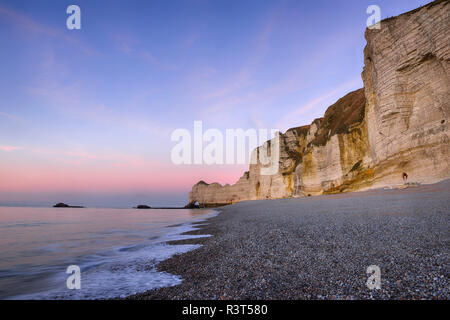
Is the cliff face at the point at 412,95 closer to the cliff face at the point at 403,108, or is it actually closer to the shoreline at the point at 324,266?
the cliff face at the point at 403,108

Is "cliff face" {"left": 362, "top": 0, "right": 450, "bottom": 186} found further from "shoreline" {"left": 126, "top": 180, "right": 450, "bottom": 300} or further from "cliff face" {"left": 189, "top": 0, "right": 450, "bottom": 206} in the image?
"shoreline" {"left": 126, "top": 180, "right": 450, "bottom": 300}

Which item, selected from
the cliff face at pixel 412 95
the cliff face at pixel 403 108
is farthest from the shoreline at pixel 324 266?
the cliff face at pixel 403 108

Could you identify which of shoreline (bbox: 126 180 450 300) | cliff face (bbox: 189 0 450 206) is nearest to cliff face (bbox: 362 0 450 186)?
cliff face (bbox: 189 0 450 206)

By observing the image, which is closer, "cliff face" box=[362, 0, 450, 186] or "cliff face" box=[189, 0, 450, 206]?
"cliff face" box=[362, 0, 450, 186]

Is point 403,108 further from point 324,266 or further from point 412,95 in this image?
point 324,266

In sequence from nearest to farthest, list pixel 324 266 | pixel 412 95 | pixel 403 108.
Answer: pixel 324 266 < pixel 412 95 < pixel 403 108

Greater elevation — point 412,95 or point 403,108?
point 412,95

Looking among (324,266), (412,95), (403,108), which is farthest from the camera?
(403,108)

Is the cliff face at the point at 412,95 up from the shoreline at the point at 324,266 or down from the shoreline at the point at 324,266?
up

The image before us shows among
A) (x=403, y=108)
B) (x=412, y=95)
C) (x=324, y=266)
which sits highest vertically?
(x=412, y=95)

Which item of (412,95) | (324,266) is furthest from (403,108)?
(324,266)

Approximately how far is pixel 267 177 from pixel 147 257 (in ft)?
170

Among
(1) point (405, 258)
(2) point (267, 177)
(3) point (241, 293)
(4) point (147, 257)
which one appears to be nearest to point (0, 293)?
(4) point (147, 257)

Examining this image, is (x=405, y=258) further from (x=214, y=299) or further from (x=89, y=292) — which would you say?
(x=89, y=292)
